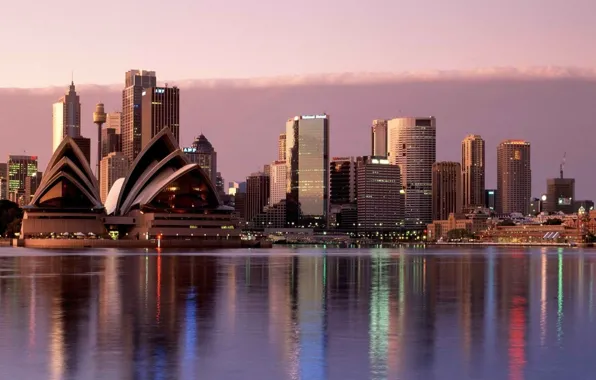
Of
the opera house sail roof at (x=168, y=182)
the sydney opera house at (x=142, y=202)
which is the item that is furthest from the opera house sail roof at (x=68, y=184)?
the opera house sail roof at (x=168, y=182)

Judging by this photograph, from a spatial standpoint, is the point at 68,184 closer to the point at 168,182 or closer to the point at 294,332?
the point at 168,182

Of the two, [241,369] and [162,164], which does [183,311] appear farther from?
[162,164]

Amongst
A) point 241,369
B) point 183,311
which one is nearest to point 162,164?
point 183,311

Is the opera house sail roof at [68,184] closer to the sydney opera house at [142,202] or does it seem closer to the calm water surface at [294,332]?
the sydney opera house at [142,202]

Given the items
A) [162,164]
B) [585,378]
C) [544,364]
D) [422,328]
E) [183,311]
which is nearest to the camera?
[585,378]

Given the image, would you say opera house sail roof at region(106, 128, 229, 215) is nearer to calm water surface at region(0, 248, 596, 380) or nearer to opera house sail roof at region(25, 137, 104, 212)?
opera house sail roof at region(25, 137, 104, 212)

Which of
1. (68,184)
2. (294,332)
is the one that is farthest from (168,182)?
(294,332)
